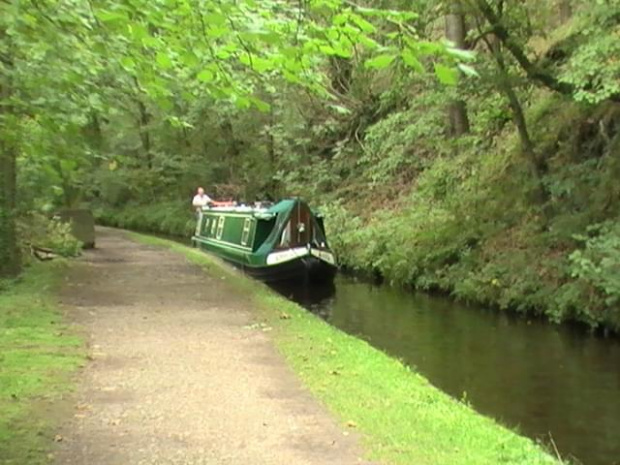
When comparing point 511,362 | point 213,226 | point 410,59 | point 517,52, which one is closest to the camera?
point 410,59

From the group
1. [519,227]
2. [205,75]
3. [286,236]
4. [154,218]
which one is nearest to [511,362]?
[519,227]

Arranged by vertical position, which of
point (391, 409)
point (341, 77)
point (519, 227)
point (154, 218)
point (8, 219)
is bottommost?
point (391, 409)

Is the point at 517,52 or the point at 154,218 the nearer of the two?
the point at 517,52

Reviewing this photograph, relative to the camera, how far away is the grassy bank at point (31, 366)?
19.2ft

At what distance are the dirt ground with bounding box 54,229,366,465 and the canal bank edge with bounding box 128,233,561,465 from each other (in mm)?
236

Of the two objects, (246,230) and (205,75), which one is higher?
(205,75)

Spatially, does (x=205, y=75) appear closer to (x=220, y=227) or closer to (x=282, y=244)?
(x=282, y=244)

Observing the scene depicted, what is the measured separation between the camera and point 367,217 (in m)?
25.3

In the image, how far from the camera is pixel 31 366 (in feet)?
27.0

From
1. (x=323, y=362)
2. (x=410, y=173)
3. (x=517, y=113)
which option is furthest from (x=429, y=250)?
(x=323, y=362)

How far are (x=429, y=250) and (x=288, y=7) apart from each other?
14.8 metres

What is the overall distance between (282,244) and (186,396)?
41.7 ft

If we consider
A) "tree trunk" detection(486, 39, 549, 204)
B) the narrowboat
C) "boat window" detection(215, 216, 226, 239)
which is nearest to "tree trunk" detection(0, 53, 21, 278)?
the narrowboat

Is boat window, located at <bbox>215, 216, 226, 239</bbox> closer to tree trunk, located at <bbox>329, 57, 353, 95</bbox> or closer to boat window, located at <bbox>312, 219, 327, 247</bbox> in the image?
boat window, located at <bbox>312, 219, 327, 247</bbox>
